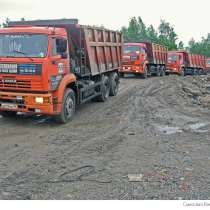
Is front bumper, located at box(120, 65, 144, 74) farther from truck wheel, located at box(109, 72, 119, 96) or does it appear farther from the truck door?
the truck door

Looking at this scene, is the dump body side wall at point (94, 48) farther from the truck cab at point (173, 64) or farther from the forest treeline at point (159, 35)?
the forest treeline at point (159, 35)

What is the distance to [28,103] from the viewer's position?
8.68 m

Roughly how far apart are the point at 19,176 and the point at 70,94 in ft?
14.5

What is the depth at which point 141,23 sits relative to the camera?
81.0 metres

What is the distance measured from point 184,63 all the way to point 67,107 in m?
25.5

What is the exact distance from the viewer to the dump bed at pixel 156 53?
965 inches

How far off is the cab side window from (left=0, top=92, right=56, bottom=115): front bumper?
114 cm

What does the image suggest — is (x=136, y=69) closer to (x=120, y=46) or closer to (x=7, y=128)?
(x=120, y=46)

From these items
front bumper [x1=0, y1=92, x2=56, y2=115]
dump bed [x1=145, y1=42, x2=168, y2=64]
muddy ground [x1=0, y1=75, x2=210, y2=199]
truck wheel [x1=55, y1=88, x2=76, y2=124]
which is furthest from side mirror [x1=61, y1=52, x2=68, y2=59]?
dump bed [x1=145, y1=42, x2=168, y2=64]

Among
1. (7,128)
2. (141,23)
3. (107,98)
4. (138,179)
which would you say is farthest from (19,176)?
(141,23)

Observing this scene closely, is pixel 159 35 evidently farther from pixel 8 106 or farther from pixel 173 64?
pixel 8 106

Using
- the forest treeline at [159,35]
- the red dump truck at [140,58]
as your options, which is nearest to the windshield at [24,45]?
the red dump truck at [140,58]

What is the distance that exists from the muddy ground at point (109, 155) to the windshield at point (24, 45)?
1.82 metres

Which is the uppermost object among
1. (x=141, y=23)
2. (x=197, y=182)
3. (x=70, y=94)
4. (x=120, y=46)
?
(x=141, y=23)
